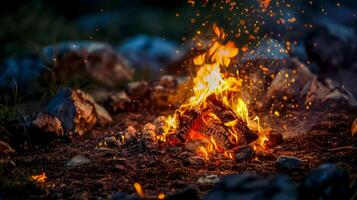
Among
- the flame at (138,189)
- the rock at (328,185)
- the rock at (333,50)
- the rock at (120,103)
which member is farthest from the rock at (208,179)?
the rock at (333,50)

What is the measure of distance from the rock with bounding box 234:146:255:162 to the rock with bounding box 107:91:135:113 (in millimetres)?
2493

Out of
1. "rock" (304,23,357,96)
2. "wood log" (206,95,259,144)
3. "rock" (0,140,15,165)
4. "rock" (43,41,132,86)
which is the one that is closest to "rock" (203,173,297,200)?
"wood log" (206,95,259,144)

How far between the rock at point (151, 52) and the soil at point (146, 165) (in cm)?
485

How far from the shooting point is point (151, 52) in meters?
10.9

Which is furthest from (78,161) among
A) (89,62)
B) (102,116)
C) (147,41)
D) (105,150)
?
(147,41)

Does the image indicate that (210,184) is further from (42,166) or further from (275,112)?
(275,112)

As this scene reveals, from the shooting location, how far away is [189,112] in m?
5.11

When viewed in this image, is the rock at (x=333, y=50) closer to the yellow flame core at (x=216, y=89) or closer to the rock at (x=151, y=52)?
the rock at (x=151, y=52)

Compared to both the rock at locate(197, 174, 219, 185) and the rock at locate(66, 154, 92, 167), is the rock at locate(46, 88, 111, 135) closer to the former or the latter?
the rock at locate(66, 154, 92, 167)

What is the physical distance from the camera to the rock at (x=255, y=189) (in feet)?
10.3

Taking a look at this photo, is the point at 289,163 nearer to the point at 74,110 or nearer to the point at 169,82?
the point at 74,110

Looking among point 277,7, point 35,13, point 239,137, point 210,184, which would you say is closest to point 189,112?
point 239,137

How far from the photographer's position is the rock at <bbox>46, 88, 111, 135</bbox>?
577cm

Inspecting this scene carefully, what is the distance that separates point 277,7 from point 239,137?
537cm
